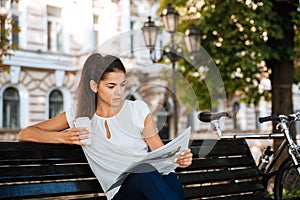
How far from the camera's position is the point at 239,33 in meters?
7.42

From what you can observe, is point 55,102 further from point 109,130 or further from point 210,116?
point 109,130

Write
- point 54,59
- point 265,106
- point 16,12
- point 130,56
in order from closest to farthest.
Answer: point 130,56, point 16,12, point 54,59, point 265,106

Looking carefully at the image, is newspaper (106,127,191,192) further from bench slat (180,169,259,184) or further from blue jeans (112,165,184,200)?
bench slat (180,169,259,184)

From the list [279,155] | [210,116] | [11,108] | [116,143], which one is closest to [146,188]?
[116,143]

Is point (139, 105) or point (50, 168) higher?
point (139, 105)

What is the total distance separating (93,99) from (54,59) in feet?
41.7

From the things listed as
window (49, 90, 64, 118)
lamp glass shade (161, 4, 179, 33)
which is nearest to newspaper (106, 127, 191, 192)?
lamp glass shade (161, 4, 179, 33)

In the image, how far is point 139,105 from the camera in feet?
7.85

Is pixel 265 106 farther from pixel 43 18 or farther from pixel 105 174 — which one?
pixel 105 174

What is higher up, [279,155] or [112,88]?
[112,88]

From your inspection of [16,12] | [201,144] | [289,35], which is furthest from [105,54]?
[16,12]

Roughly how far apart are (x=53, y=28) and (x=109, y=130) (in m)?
13.0

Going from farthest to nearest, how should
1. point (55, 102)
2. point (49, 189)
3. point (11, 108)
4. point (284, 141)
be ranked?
point (55, 102) → point (11, 108) → point (284, 141) → point (49, 189)

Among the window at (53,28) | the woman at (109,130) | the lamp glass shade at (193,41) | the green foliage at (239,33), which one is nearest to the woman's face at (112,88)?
the woman at (109,130)
